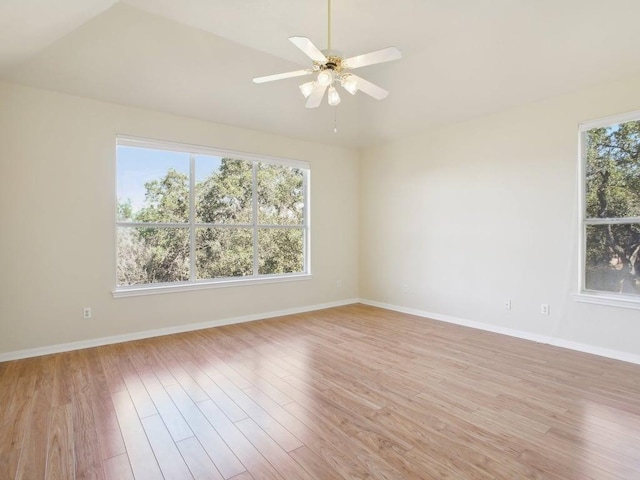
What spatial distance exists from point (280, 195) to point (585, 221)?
399cm

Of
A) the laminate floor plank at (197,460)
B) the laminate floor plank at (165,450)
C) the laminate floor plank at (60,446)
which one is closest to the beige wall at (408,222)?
the laminate floor plank at (60,446)

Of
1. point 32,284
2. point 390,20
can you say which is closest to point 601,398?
point 390,20

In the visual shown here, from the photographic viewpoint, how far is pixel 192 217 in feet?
14.8

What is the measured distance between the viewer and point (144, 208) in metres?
4.18

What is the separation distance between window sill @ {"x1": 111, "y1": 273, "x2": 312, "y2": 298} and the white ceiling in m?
2.23

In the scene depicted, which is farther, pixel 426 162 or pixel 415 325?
pixel 426 162

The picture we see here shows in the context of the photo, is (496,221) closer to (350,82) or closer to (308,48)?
(350,82)

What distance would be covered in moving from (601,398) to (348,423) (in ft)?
6.56

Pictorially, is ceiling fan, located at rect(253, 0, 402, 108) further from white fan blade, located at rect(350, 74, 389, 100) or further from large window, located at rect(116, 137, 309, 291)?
large window, located at rect(116, 137, 309, 291)

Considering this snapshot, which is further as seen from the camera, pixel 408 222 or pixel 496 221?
pixel 408 222

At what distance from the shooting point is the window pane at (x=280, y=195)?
5199mm

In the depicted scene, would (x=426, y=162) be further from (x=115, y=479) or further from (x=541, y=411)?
(x=115, y=479)

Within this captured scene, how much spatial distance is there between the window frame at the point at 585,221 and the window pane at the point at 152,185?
472 cm

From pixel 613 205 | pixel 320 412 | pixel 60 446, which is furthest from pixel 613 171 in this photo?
pixel 60 446
